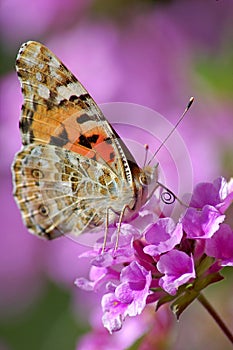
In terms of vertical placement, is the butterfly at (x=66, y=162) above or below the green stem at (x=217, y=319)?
above

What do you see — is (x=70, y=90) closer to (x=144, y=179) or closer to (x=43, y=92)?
(x=43, y=92)

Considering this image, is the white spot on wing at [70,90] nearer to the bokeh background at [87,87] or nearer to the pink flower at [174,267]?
the pink flower at [174,267]

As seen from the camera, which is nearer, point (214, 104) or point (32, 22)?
point (214, 104)

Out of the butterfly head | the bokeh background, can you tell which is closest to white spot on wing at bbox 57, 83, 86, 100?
the butterfly head

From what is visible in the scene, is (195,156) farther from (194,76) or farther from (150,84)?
(150,84)

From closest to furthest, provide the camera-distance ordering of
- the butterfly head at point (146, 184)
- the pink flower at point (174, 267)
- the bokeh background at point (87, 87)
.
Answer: the pink flower at point (174, 267) < the butterfly head at point (146, 184) < the bokeh background at point (87, 87)

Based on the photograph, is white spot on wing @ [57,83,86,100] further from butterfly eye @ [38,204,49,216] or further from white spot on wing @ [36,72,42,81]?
butterfly eye @ [38,204,49,216]

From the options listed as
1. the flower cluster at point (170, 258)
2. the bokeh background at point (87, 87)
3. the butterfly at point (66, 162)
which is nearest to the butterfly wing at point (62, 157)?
the butterfly at point (66, 162)

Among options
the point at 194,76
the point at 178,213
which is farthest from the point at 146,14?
the point at 178,213
